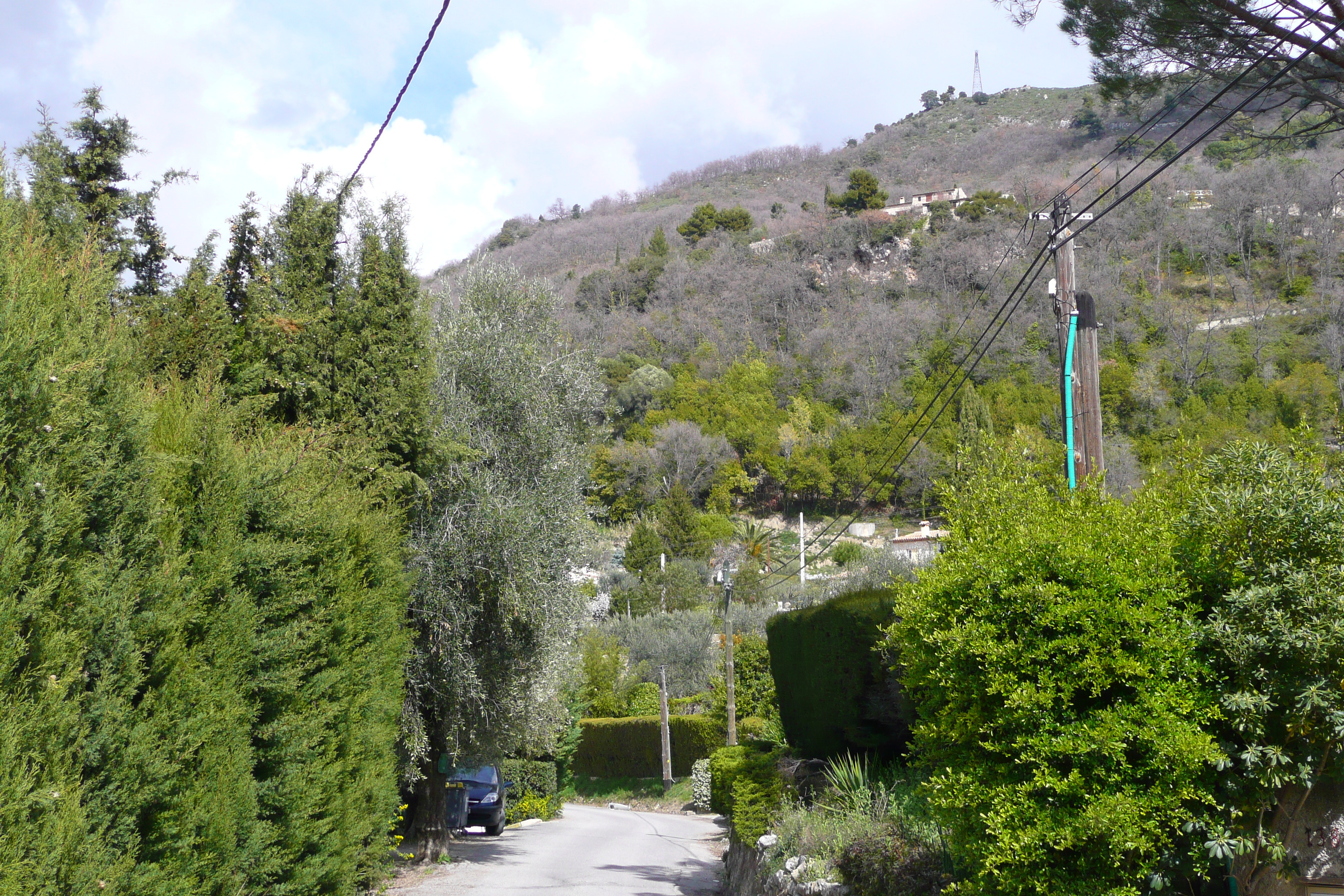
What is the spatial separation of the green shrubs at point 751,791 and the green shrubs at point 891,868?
3013 mm

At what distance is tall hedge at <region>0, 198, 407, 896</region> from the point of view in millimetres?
3975

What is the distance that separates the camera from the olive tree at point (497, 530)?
37.5ft

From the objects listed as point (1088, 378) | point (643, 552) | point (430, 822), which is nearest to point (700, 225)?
point (643, 552)

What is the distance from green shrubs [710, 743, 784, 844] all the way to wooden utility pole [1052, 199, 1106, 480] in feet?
17.8

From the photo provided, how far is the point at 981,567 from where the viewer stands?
5637mm

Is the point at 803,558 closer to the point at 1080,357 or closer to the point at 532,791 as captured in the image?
the point at 532,791

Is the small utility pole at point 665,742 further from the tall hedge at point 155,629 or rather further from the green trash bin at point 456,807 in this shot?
the tall hedge at point 155,629

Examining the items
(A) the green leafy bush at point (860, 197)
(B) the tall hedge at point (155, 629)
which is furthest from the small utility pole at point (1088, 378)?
(A) the green leafy bush at point (860, 197)

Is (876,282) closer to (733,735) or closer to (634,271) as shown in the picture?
(634,271)

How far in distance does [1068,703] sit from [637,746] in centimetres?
3128

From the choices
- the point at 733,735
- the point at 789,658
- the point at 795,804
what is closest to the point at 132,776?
the point at 795,804

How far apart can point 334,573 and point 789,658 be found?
260 inches

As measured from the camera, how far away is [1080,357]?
934cm

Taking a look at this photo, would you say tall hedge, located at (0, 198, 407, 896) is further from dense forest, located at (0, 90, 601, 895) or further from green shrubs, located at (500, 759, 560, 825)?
green shrubs, located at (500, 759, 560, 825)
